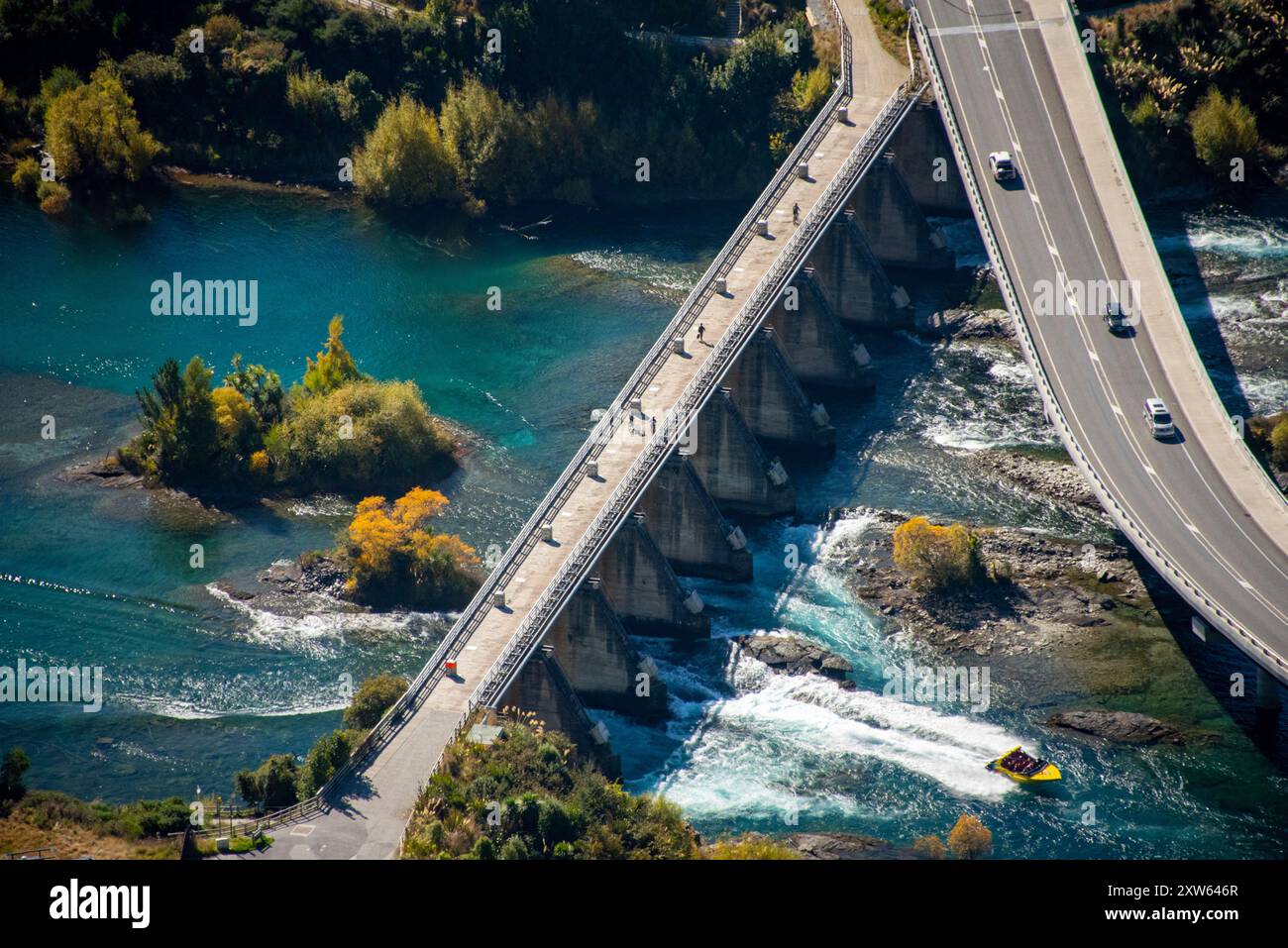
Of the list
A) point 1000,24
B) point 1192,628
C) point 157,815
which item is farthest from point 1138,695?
point 1000,24

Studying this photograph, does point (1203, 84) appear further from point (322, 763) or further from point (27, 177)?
point (322, 763)

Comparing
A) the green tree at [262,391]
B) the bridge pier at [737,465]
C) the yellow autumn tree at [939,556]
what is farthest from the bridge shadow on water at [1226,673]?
the green tree at [262,391]

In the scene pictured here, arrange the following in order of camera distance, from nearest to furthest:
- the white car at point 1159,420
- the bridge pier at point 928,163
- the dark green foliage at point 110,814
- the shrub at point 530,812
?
1. the shrub at point 530,812
2. the dark green foliage at point 110,814
3. the white car at point 1159,420
4. the bridge pier at point 928,163

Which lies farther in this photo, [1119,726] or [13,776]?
[1119,726]

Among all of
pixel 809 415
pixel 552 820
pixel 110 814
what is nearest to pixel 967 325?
pixel 809 415

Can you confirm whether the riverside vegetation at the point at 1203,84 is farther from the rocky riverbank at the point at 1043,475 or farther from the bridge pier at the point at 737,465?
the bridge pier at the point at 737,465

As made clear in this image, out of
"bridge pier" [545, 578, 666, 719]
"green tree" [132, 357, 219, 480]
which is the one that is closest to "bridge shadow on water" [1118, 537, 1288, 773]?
"bridge pier" [545, 578, 666, 719]

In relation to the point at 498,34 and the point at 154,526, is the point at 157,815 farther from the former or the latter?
the point at 498,34
